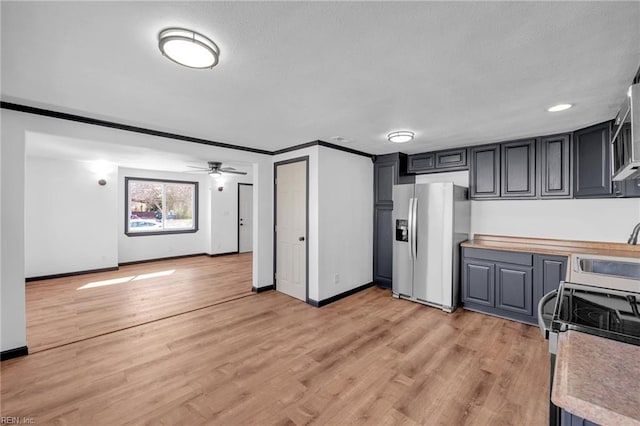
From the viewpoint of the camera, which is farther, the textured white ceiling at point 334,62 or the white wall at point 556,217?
the white wall at point 556,217

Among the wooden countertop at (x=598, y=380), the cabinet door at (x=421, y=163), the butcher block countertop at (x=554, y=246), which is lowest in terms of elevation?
the wooden countertop at (x=598, y=380)

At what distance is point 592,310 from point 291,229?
11.5ft

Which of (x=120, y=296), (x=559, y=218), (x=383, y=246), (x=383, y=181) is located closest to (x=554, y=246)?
(x=559, y=218)

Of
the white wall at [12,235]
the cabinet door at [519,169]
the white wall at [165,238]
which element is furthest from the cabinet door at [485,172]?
the white wall at [165,238]

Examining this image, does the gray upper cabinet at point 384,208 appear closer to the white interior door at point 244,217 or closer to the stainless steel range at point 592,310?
the stainless steel range at point 592,310

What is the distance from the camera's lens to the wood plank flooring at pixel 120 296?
3.16 m

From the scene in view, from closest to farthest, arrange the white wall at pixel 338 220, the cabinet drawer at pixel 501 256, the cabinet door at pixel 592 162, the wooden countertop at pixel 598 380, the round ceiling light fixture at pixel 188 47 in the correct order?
the wooden countertop at pixel 598 380 → the round ceiling light fixture at pixel 188 47 → the cabinet door at pixel 592 162 → the cabinet drawer at pixel 501 256 → the white wall at pixel 338 220

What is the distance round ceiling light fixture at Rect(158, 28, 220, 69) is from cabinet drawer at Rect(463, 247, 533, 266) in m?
3.67

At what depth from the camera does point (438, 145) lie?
4.00m

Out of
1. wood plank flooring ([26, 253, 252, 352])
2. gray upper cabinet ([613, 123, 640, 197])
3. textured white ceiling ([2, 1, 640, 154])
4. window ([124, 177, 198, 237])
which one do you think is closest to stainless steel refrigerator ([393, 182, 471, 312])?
textured white ceiling ([2, 1, 640, 154])

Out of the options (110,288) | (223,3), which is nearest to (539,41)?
(223,3)

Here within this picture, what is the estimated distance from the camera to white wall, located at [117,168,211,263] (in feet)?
20.7

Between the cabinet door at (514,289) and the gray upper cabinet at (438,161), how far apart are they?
157 centimetres

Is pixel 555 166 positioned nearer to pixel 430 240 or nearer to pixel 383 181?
pixel 430 240
